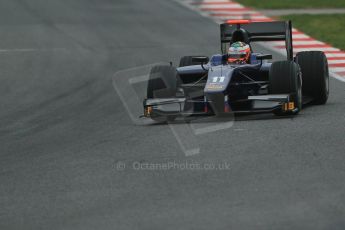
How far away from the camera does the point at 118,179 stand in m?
10.6

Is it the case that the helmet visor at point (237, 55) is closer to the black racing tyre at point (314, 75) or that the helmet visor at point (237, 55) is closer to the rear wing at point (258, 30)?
the rear wing at point (258, 30)

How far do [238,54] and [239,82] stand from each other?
0.53 meters

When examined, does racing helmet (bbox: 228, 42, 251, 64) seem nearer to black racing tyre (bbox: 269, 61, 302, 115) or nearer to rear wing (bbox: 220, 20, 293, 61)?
rear wing (bbox: 220, 20, 293, 61)

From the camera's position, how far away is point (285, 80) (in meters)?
14.2

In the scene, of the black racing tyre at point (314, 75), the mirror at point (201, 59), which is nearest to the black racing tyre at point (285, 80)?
the black racing tyre at point (314, 75)

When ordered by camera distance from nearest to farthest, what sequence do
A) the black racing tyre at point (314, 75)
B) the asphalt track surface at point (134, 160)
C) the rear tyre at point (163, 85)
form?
the asphalt track surface at point (134, 160)
the rear tyre at point (163, 85)
the black racing tyre at point (314, 75)

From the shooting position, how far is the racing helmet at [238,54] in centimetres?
1515

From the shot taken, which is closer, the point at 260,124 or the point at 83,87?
the point at 260,124

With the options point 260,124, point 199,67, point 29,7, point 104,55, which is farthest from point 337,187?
point 29,7

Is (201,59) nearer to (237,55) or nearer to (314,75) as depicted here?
(237,55)

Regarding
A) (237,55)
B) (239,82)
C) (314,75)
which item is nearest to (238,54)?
(237,55)

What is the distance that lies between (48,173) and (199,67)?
4.63 m

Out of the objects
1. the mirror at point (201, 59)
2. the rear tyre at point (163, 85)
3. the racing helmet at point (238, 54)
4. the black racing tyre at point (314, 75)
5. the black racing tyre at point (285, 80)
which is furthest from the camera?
the black racing tyre at point (314, 75)

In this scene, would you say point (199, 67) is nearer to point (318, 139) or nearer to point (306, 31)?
point (318, 139)
